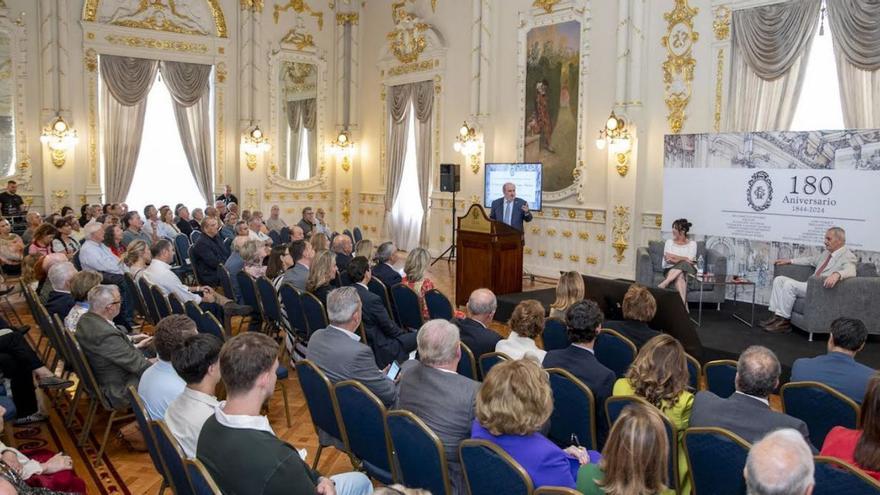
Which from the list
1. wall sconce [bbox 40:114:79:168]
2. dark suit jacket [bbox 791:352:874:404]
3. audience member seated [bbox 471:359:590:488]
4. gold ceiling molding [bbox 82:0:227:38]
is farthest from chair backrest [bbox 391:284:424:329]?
gold ceiling molding [bbox 82:0:227:38]

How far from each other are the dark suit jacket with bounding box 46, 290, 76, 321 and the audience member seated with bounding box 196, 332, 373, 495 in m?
3.26

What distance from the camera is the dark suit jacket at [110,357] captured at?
419cm

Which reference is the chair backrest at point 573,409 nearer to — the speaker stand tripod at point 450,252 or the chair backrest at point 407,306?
the chair backrest at point 407,306

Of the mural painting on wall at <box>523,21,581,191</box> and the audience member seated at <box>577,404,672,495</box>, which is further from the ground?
the mural painting on wall at <box>523,21,581,191</box>

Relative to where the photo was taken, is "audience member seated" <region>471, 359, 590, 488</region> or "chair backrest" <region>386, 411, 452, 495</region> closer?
"audience member seated" <region>471, 359, 590, 488</region>

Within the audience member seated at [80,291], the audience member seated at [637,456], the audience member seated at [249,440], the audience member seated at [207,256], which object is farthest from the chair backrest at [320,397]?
the audience member seated at [207,256]

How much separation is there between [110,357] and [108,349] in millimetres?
51

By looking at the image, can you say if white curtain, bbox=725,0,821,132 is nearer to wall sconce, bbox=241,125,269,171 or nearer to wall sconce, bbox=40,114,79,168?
wall sconce, bbox=241,125,269,171

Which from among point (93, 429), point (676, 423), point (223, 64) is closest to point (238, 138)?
point (223, 64)

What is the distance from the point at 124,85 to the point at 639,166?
9.72 m

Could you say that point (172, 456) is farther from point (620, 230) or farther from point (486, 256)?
point (620, 230)

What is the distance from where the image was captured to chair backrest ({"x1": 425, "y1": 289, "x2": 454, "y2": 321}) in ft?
19.0

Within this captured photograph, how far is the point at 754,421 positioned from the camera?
2.78 meters

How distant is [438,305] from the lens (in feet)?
19.3
